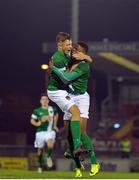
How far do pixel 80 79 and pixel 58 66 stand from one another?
43 cm

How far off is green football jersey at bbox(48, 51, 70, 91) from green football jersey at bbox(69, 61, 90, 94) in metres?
0.14

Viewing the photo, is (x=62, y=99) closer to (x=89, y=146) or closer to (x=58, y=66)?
(x=58, y=66)

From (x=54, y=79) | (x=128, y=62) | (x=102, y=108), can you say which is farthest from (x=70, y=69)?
(x=102, y=108)

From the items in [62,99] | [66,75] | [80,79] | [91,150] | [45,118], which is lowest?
[45,118]

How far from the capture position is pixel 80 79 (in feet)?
36.4

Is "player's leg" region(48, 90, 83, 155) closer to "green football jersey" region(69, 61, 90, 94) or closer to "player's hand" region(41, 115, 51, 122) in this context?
"green football jersey" region(69, 61, 90, 94)

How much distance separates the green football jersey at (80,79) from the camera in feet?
36.1

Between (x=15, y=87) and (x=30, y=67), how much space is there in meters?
1.23

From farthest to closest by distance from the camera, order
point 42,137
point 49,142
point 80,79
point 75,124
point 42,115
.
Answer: point 42,115
point 42,137
point 49,142
point 80,79
point 75,124

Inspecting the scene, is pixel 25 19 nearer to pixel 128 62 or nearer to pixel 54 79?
pixel 128 62

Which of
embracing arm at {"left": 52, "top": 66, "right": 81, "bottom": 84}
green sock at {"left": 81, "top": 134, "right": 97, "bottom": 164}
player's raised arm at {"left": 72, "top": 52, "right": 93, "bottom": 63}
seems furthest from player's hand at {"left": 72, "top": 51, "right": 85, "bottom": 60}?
green sock at {"left": 81, "top": 134, "right": 97, "bottom": 164}

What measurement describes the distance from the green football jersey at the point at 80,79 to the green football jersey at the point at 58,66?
0.47ft

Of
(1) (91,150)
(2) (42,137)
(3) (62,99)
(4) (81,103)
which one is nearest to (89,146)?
(1) (91,150)

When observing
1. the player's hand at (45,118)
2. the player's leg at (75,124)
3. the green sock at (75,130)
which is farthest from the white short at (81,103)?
the player's hand at (45,118)
